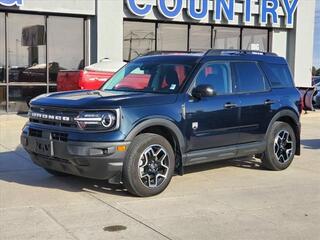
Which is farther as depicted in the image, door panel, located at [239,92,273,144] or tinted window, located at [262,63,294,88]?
tinted window, located at [262,63,294,88]

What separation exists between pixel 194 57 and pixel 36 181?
279 cm

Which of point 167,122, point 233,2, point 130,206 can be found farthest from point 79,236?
point 233,2

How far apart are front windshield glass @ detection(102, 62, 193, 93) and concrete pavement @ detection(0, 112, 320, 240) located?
136 centimetres

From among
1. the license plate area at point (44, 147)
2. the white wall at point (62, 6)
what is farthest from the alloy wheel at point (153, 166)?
the white wall at point (62, 6)

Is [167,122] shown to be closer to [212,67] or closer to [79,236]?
[212,67]

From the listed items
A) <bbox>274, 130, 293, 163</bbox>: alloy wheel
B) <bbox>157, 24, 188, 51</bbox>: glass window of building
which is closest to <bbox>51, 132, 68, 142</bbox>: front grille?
<bbox>274, 130, 293, 163</bbox>: alloy wheel

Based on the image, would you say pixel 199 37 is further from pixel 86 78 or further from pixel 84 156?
pixel 84 156

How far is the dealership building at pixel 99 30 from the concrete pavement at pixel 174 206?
8181 millimetres

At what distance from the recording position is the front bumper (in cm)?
628

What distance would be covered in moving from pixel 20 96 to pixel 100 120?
10.8m

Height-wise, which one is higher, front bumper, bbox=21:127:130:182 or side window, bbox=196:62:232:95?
side window, bbox=196:62:232:95

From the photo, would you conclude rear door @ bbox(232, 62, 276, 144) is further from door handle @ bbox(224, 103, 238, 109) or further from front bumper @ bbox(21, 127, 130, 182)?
front bumper @ bbox(21, 127, 130, 182)

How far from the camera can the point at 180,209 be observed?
6.14m

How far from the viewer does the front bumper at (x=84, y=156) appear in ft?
20.6
